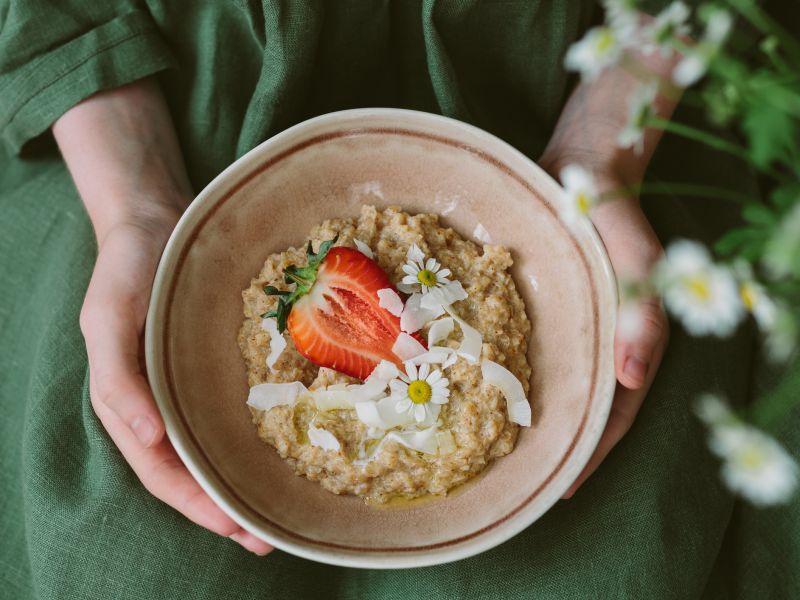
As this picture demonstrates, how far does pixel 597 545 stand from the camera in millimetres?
1244

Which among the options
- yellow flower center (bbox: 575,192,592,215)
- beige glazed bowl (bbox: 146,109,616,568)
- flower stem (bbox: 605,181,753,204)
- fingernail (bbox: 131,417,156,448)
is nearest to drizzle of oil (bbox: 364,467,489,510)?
beige glazed bowl (bbox: 146,109,616,568)

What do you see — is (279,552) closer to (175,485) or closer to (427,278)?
(175,485)

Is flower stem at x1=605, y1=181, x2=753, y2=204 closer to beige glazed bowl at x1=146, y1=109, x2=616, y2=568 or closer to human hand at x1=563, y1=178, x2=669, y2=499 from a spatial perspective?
human hand at x1=563, y1=178, x2=669, y2=499

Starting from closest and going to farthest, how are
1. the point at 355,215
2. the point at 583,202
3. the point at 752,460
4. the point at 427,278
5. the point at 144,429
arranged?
the point at 752,460, the point at 583,202, the point at 144,429, the point at 427,278, the point at 355,215

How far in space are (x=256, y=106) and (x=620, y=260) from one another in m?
0.66

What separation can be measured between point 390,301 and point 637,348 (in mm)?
368

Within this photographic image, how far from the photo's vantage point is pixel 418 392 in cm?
111

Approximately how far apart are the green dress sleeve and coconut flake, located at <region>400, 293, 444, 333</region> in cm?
66

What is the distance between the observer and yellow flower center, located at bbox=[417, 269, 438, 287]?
1.16 metres

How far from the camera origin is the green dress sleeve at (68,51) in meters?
1.30

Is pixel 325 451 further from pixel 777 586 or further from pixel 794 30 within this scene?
pixel 794 30

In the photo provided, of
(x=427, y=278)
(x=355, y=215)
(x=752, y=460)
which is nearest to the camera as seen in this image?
(x=752, y=460)

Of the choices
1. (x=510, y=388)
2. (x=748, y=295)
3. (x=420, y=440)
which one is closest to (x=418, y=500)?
(x=420, y=440)

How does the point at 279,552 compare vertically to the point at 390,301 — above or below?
below
